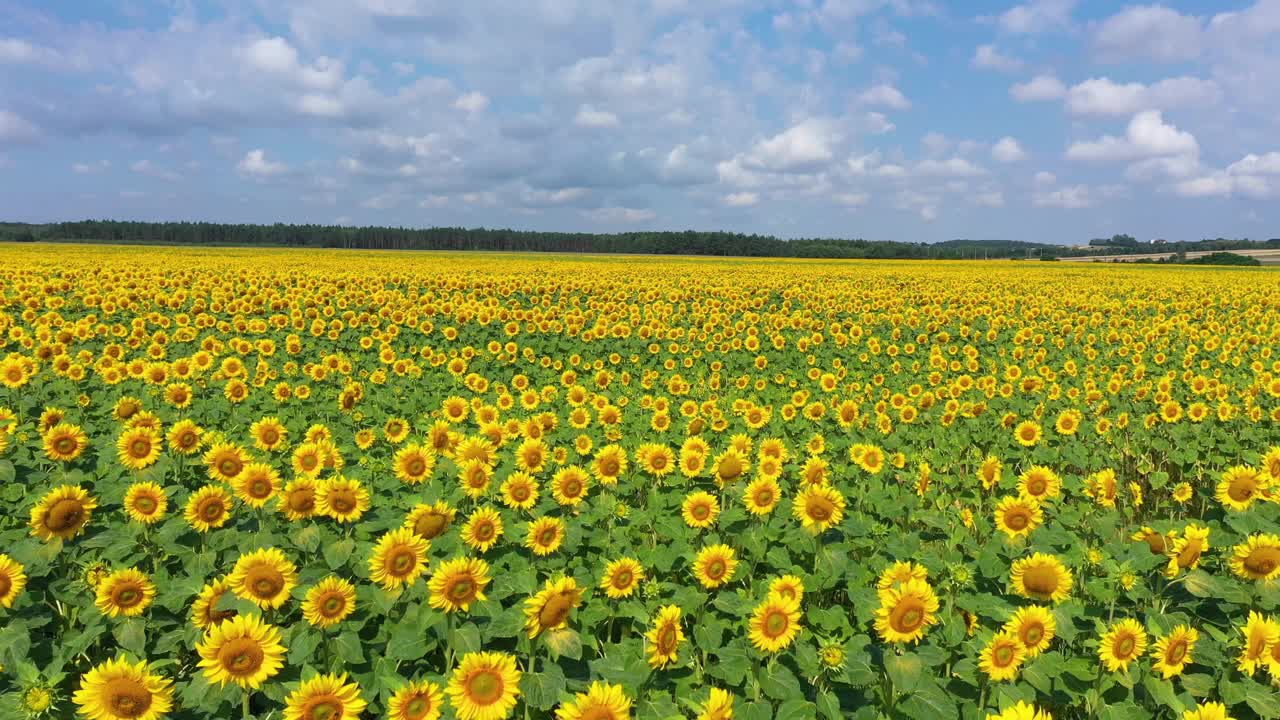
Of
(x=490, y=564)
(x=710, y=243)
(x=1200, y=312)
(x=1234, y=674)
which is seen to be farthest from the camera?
(x=710, y=243)

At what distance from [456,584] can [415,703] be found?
1.96 ft

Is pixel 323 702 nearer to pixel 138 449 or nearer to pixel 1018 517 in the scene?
pixel 138 449

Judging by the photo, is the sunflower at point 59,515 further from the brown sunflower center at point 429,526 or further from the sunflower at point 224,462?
the brown sunflower center at point 429,526

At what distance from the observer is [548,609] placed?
3219 millimetres

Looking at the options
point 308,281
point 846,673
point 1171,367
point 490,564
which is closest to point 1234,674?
point 846,673

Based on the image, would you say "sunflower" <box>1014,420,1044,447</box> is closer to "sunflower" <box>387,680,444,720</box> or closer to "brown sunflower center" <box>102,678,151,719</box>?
"sunflower" <box>387,680,444,720</box>

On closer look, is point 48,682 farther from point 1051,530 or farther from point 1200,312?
point 1200,312

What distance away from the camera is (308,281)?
24.4m

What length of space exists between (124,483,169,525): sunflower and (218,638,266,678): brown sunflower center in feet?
5.59

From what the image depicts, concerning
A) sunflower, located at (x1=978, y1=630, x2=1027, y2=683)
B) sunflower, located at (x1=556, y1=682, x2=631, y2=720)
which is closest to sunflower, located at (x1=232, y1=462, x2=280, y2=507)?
sunflower, located at (x1=556, y1=682, x2=631, y2=720)

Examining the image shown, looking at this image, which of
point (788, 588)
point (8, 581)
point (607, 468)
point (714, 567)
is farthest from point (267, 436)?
point (788, 588)

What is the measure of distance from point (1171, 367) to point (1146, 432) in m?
5.55

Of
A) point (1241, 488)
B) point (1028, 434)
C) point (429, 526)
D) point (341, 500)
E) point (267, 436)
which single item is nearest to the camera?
point (429, 526)

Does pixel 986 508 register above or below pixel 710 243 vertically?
below
